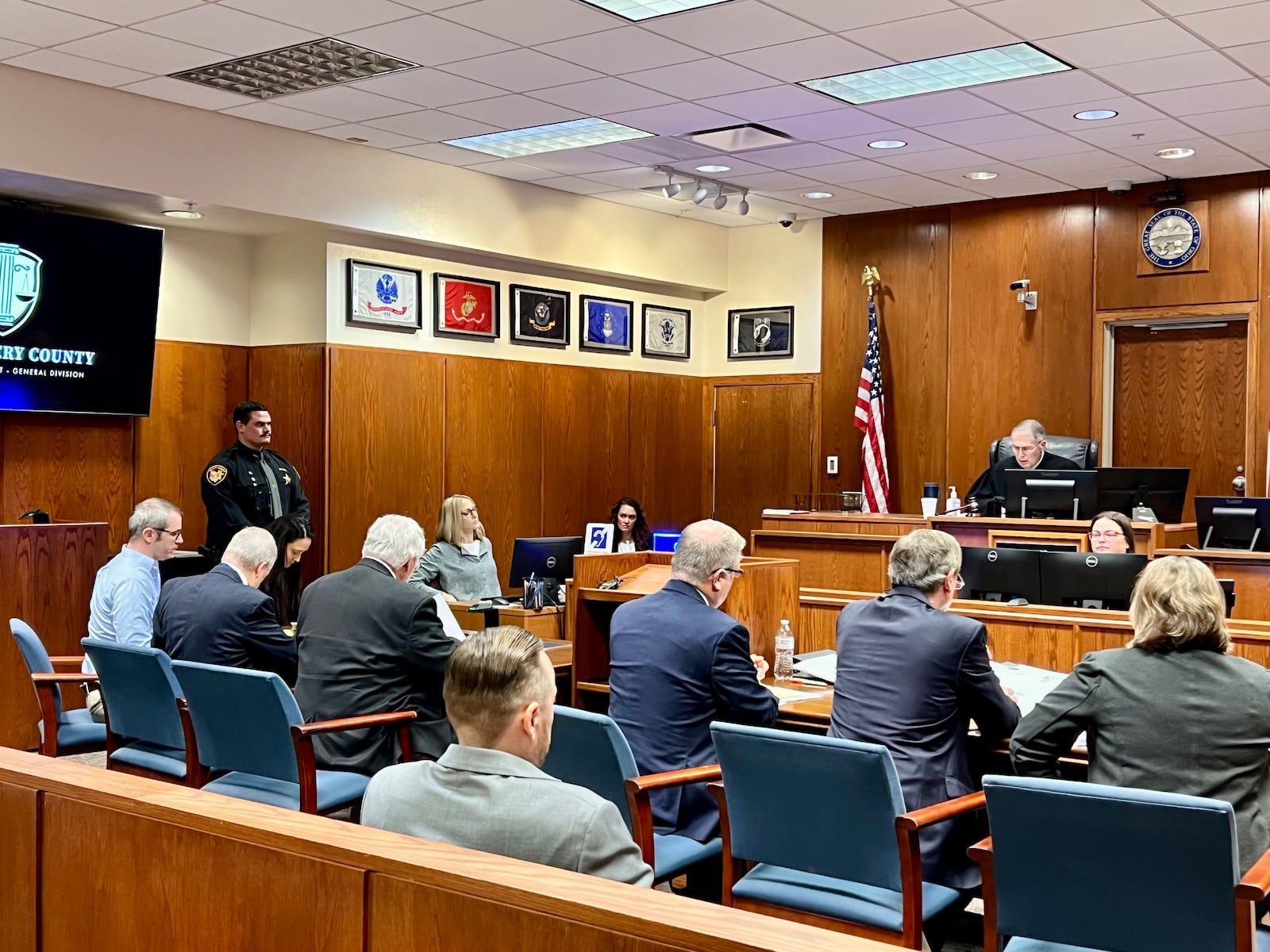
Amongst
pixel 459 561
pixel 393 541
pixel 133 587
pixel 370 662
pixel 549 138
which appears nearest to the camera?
pixel 370 662

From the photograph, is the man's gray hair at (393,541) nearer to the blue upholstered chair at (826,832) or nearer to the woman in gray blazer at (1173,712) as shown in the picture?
the blue upholstered chair at (826,832)

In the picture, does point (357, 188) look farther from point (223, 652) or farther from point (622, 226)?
point (223, 652)

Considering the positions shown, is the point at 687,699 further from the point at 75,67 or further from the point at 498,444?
the point at 498,444

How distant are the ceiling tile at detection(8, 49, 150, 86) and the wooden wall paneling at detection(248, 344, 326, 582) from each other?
215 cm

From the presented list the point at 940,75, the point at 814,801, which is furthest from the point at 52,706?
the point at 940,75

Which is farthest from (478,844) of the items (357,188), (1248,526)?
(357,188)

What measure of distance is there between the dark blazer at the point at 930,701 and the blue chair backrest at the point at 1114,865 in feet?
2.27

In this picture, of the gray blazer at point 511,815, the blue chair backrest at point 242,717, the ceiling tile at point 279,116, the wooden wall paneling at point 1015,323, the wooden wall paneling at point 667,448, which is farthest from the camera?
the wooden wall paneling at point 667,448

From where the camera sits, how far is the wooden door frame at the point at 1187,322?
29.6 ft

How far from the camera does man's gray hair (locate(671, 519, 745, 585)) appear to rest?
12.6 feet

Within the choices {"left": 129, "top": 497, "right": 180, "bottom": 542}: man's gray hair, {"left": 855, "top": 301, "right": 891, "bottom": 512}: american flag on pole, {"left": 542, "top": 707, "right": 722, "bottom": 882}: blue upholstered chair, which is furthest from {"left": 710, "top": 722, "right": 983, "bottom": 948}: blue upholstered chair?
{"left": 855, "top": 301, "right": 891, "bottom": 512}: american flag on pole

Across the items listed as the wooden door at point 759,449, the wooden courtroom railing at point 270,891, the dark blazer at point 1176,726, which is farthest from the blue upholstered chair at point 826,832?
the wooden door at point 759,449

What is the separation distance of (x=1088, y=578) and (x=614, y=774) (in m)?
2.62

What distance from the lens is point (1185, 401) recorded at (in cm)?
952
